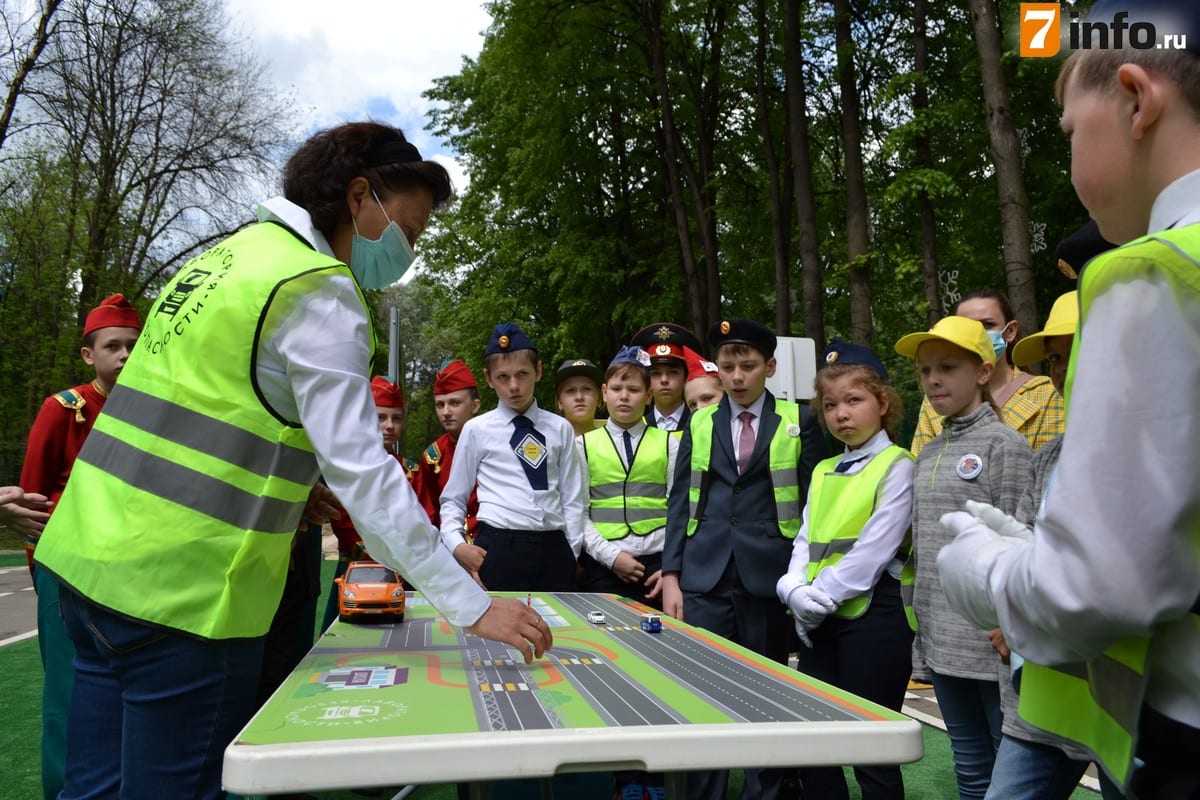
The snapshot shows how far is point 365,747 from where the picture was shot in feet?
4.59

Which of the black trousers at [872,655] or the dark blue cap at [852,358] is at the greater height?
the dark blue cap at [852,358]

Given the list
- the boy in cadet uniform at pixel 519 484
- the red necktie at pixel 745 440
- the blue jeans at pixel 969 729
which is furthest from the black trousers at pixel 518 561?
the blue jeans at pixel 969 729

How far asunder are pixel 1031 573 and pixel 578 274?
18367mm

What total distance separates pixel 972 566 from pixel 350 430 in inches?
49.6

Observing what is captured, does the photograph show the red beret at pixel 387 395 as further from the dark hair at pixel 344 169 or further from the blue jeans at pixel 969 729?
the blue jeans at pixel 969 729

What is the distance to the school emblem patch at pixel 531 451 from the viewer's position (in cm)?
460

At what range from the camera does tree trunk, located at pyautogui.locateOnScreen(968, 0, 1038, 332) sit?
8.75m

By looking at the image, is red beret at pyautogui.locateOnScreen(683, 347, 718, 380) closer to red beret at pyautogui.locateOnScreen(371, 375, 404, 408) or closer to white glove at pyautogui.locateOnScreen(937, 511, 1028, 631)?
red beret at pyautogui.locateOnScreen(371, 375, 404, 408)

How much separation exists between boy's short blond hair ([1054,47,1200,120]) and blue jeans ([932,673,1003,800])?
2.38 metres

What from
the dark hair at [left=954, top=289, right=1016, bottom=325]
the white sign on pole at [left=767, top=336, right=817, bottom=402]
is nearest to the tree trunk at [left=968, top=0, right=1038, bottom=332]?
the white sign on pole at [left=767, top=336, right=817, bottom=402]

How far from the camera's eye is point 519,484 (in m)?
4.60

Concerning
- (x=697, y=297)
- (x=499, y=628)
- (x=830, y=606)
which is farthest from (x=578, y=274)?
(x=499, y=628)

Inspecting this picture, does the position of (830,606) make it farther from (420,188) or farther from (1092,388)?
(1092,388)

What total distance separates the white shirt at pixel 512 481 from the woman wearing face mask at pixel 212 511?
2430mm
